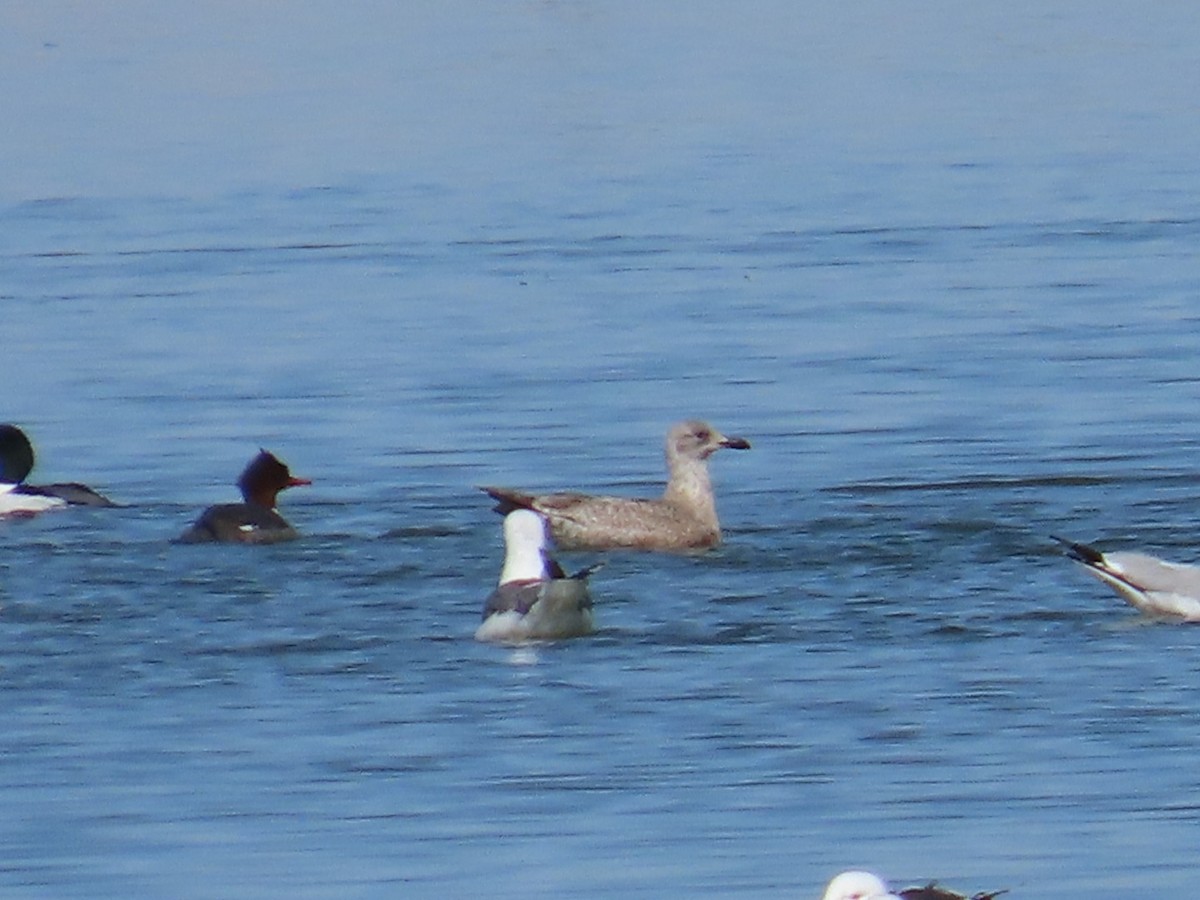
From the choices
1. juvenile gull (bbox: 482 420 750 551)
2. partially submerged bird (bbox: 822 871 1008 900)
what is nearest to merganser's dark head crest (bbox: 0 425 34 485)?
juvenile gull (bbox: 482 420 750 551)

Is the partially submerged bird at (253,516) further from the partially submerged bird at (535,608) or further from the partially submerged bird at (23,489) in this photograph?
the partially submerged bird at (535,608)

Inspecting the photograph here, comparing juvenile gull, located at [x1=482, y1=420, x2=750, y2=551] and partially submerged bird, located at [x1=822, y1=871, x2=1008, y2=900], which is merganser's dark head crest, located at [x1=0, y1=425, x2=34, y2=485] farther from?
partially submerged bird, located at [x1=822, y1=871, x2=1008, y2=900]

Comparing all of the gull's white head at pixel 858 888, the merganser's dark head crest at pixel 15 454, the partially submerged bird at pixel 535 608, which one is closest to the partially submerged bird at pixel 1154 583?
the partially submerged bird at pixel 535 608

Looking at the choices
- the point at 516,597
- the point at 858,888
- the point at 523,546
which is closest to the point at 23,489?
the point at 523,546

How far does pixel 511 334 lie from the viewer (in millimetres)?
21469

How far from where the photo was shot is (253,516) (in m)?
14.9

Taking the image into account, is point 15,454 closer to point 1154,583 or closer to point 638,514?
point 638,514

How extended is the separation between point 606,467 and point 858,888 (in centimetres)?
909

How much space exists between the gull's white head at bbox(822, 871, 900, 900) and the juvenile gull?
666 cm

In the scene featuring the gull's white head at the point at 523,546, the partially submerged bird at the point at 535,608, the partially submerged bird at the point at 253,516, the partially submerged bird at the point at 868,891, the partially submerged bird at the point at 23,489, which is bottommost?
the partially submerged bird at the point at 868,891

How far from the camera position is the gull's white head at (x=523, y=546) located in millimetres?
13180

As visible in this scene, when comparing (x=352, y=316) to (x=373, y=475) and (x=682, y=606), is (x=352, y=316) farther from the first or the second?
(x=682, y=606)

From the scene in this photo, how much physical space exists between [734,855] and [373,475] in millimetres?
7532

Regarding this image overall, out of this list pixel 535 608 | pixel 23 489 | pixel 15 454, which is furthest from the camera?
pixel 15 454
